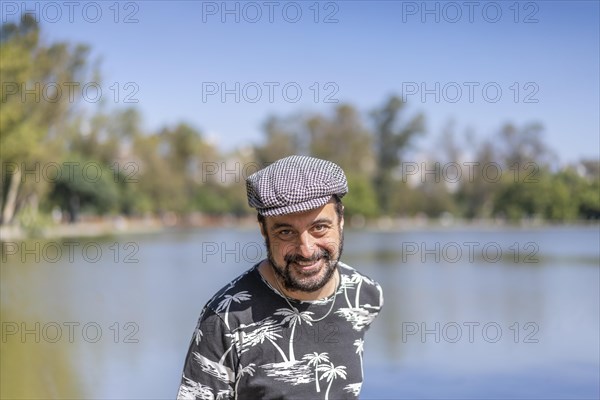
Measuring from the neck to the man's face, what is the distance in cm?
→ 2

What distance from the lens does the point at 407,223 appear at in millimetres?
46625

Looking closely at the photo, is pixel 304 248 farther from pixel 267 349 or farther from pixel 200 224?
pixel 200 224

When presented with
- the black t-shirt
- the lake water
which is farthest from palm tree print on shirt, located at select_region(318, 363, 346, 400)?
the lake water

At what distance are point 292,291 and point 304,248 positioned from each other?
9 cm

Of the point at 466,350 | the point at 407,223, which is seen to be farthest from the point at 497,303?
the point at 407,223

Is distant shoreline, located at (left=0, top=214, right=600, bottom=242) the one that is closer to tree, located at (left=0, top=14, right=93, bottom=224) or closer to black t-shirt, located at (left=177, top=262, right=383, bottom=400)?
tree, located at (left=0, top=14, right=93, bottom=224)

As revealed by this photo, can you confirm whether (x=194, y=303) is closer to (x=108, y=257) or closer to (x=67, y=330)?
(x=67, y=330)

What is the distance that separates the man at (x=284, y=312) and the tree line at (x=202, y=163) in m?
12.5

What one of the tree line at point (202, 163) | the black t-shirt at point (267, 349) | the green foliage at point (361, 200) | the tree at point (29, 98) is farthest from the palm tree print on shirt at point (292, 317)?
the green foliage at point (361, 200)

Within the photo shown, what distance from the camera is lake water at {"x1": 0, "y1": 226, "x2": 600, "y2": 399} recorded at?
470 centimetres

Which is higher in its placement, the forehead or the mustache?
the forehead

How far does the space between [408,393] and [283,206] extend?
11.2 ft

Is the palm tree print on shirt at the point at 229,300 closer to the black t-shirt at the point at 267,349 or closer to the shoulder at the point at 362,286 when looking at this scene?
the black t-shirt at the point at 267,349

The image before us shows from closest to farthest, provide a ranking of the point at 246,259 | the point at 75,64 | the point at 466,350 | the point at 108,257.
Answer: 1. the point at 466,350
2. the point at 246,259
3. the point at 108,257
4. the point at 75,64
